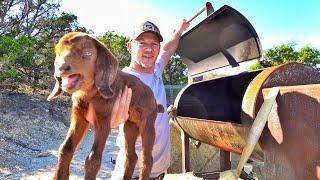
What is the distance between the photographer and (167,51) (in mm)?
3393

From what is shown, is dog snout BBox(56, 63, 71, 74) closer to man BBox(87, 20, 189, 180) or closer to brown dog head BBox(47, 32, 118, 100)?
brown dog head BBox(47, 32, 118, 100)

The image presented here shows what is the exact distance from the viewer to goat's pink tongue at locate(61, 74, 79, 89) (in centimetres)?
138

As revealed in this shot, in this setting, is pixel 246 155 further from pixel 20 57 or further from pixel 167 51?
pixel 20 57

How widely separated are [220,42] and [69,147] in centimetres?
261

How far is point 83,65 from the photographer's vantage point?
1.41 meters

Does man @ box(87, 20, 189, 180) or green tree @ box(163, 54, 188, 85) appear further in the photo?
green tree @ box(163, 54, 188, 85)

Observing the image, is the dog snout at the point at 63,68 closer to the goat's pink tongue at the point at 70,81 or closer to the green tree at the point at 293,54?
the goat's pink tongue at the point at 70,81

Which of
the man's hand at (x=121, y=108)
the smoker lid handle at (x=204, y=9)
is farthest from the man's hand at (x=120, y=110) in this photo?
the smoker lid handle at (x=204, y=9)

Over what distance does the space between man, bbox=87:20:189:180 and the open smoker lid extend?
1.15 ft

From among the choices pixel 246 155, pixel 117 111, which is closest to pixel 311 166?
pixel 246 155

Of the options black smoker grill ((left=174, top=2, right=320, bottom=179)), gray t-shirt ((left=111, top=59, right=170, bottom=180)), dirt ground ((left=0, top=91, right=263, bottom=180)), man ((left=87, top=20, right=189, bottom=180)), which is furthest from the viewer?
dirt ground ((left=0, top=91, right=263, bottom=180))

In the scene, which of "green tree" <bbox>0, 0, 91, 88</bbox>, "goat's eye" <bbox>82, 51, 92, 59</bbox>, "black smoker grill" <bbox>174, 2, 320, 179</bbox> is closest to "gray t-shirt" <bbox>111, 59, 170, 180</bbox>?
"black smoker grill" <bbox>174, 2, 320, 179</bbox>

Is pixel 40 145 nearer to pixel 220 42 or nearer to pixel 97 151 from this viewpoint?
pixel 220 42

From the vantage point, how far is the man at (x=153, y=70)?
2418 millimetres
